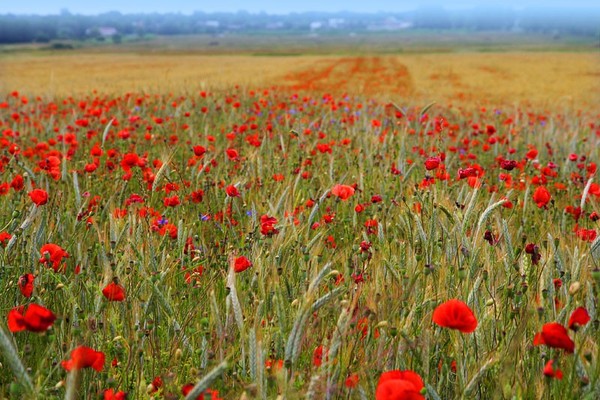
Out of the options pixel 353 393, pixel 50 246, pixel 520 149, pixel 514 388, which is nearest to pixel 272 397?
pixel 353 393

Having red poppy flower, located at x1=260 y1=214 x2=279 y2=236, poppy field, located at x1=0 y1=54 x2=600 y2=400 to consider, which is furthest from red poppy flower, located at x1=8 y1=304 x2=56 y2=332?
red poppy flower, located at x1=260 y1=214 x2=279 y2=236

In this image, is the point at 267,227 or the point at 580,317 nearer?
the point at 580,317

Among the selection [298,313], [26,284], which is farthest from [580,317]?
[26,284]

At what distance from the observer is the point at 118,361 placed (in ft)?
5.68

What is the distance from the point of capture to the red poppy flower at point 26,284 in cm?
169

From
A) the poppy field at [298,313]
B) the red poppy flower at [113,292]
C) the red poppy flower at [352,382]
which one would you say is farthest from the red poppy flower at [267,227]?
the red poppy flower at [352,382]

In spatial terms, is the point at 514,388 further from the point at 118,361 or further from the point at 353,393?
the point at 118,361

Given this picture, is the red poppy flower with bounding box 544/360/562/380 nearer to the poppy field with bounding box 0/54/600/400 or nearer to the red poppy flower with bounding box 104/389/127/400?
the poppy field with bounding box 0/54/600/400

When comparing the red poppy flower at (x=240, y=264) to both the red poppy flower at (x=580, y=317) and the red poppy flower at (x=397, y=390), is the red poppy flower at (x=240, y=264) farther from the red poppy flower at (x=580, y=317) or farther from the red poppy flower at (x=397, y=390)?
the red poppy flower at (x=580, y=317)

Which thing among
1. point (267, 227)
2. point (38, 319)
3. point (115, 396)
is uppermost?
point (38, 319)

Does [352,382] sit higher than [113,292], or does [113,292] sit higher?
[113,292]

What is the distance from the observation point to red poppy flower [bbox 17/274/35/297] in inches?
66.4

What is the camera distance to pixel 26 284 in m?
1.75

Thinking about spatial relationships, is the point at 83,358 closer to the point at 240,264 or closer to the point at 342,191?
the point at 240,264
